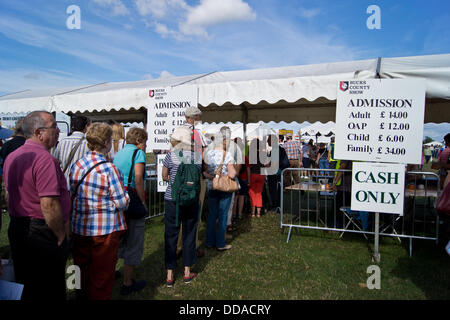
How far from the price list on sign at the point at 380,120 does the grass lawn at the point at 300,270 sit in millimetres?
1493

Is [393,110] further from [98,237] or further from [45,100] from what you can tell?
[45,100]

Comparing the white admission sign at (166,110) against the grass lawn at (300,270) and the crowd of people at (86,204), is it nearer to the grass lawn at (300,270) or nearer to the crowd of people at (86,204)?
the crowd of people at (86,204)

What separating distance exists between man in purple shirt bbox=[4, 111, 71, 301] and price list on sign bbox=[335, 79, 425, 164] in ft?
11.7

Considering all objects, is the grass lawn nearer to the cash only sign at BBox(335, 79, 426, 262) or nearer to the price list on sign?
the cash only sign at BBox(335, 79, 426, 262)

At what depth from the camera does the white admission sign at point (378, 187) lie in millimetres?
4211

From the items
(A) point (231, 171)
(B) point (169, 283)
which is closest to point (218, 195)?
(A) point (231, 171)

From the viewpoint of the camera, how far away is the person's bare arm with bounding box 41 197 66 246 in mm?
2176

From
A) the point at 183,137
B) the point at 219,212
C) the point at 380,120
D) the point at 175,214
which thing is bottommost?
the point at 219,212

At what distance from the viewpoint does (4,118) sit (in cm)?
766

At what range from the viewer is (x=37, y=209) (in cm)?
225

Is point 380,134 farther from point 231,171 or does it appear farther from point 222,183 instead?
point 222,183

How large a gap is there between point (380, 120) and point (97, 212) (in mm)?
3727

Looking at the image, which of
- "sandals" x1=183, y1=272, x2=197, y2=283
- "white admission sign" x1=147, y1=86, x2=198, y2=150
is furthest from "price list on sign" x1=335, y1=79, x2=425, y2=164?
"sandals" x1=183, y1=272, x2=197, y2=283
